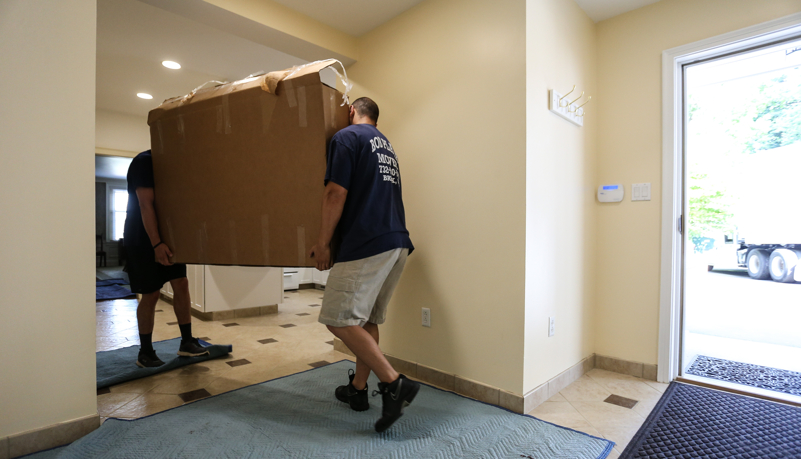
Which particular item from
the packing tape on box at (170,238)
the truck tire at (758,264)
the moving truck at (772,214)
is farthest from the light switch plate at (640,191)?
the truck tire at (758,264)

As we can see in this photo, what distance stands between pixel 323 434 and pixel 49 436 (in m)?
1.00

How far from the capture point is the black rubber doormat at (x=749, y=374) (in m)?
2.11

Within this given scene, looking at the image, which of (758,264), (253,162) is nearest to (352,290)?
(253,162)

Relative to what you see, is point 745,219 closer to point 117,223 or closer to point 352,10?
point 352,10

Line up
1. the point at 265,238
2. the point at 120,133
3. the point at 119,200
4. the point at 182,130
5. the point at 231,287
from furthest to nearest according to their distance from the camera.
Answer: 1. the point at 119,200
2. the point at 120,133
3. the point at 231,287
4. the point at 182,130
5. the point at 265,238

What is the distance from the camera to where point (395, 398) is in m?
1.50

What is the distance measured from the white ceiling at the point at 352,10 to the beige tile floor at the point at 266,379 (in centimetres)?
219

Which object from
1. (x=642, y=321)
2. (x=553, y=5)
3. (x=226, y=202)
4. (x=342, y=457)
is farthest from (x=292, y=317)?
(x=553, y=5)

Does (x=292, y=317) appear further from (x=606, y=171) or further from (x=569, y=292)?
(x=606, y=171)

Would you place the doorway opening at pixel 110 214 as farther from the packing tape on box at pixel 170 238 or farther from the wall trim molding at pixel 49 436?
the wall trim molding at pixel 49 436

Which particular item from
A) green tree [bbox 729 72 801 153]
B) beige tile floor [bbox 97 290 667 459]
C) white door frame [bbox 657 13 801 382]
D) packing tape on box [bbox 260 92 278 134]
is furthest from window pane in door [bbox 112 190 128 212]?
green tree [bbox 729 72 801 153]

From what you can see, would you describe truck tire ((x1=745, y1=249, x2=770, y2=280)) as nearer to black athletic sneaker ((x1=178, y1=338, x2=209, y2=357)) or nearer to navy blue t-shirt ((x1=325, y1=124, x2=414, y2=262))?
navy blue t-shirt ((x1=325, y1=124, x2=414, y2=262))

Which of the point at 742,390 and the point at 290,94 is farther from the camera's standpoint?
the point at 742,390

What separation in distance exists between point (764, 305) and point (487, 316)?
4592mm
